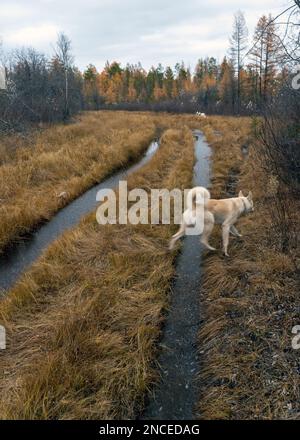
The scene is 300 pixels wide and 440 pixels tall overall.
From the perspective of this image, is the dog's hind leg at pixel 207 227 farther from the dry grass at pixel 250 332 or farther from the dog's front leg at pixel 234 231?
the dog's front leg at pixel 234 231

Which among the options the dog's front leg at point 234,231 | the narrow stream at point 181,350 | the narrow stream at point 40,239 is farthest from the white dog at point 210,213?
the narrow stream at point 40,239

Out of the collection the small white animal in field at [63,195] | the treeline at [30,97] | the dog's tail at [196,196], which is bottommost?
the small white animal in field at [63,195]

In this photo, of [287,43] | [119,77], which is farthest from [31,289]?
[119,77]

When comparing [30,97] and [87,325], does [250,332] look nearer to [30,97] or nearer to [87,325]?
[87,325]

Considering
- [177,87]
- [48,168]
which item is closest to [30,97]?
[48,168]

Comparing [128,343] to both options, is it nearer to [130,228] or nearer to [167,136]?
[130,228]

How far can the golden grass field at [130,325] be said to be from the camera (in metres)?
2.74

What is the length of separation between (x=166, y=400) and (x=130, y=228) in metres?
3.64

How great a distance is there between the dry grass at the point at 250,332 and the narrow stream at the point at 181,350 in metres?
0.13

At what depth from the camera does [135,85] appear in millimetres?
65875

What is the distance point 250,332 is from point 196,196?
7.14ft

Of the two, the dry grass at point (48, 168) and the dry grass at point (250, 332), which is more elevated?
the dry grass at point (48, 168)

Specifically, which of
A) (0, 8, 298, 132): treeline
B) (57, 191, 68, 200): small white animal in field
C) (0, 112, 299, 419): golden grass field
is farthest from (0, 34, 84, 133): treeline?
(0, 112, 299, 419): golden grass field
